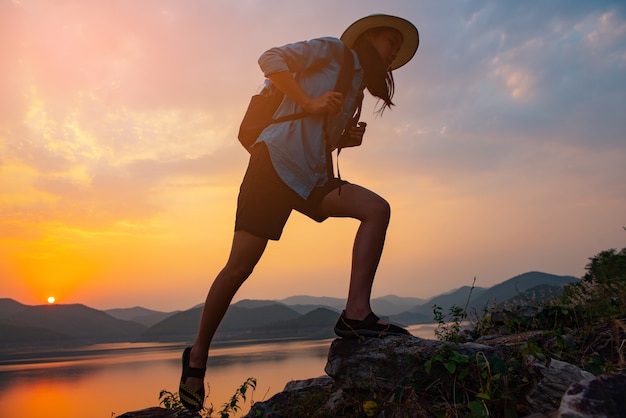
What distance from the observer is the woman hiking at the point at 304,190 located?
11.3 ft

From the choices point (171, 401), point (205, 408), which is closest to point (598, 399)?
point (205, 408)

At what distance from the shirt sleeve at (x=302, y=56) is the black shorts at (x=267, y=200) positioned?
0.59m

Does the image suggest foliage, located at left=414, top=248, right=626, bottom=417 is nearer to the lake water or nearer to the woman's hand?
the woman's hand

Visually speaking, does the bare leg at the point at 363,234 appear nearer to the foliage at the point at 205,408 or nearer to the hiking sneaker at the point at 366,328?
the hiking sneaker at the point at 366,328

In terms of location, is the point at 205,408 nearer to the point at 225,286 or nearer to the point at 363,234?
the point at 225,286

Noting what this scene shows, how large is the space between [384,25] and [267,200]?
1.71 meters

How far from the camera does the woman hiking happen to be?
3459 mm

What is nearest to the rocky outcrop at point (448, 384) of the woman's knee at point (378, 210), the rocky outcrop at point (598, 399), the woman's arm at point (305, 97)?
the rocky outcrop at point (598, 399)

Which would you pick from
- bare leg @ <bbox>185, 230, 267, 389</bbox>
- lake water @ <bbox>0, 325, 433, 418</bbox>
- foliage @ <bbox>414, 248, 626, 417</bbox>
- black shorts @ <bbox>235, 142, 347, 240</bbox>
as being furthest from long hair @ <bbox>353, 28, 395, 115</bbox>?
lake water @ <bbox>0, 325, 433, 418</bbox>

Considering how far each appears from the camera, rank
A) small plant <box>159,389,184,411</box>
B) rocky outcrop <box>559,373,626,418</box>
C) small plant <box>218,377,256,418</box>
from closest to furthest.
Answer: rocky outcrop <box>559,373,626,418</box>, small plant <box>159,389,184,411</box>, small plant <box>218,377,256,418</box>

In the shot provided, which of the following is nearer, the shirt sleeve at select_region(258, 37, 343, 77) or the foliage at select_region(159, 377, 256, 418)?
the shirt sleeve at select_region(258, 37, 343, 77)

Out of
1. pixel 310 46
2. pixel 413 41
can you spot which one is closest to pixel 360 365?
pixel 310 46

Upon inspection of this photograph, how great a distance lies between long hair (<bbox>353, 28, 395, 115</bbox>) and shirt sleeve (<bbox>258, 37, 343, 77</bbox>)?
0.72 feet

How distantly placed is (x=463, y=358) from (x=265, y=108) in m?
2.28
